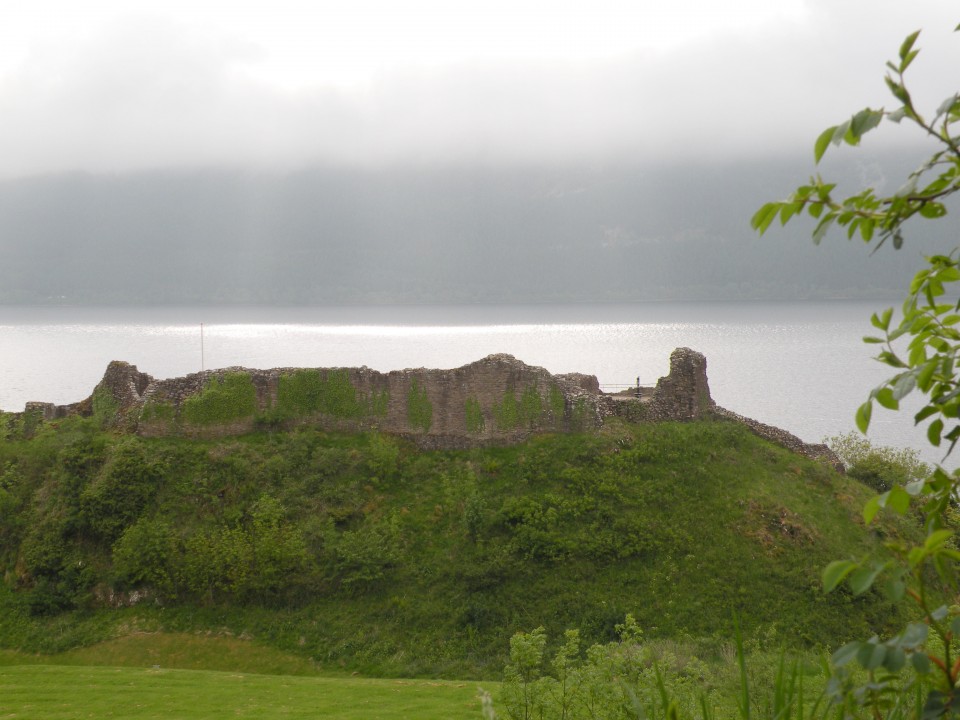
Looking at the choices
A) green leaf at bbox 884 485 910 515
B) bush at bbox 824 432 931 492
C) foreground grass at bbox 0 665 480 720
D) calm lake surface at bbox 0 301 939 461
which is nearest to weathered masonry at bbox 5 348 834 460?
foreground grass at bbox 0 665 480 720

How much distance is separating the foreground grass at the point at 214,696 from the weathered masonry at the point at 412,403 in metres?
9.94

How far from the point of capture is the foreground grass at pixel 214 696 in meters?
17.4

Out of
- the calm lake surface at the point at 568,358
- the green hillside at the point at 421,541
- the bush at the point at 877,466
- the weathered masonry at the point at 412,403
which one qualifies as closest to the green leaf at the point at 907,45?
the green hillside at the point at 421,541

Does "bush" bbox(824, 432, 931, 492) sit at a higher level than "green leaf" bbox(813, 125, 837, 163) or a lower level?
lower

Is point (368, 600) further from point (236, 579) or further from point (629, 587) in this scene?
point (629, 587)

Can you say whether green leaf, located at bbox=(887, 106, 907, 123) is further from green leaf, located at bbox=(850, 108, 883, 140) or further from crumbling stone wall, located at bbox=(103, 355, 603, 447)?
crumbling stone wall, located at bbox=(103, 355, 603, 447)

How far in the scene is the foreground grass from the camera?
17.4m

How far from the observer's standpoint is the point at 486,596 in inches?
896

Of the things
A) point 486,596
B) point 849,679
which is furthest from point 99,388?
point 849,679

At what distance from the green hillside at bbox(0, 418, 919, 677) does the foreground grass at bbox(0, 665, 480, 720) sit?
1.66m

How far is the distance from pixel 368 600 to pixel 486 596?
3681 millimetres

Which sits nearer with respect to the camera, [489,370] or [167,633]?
[167,633]

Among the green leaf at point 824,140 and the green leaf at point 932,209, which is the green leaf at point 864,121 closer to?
the green leaf at point 824,140

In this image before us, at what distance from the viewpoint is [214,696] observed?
18.6 m
